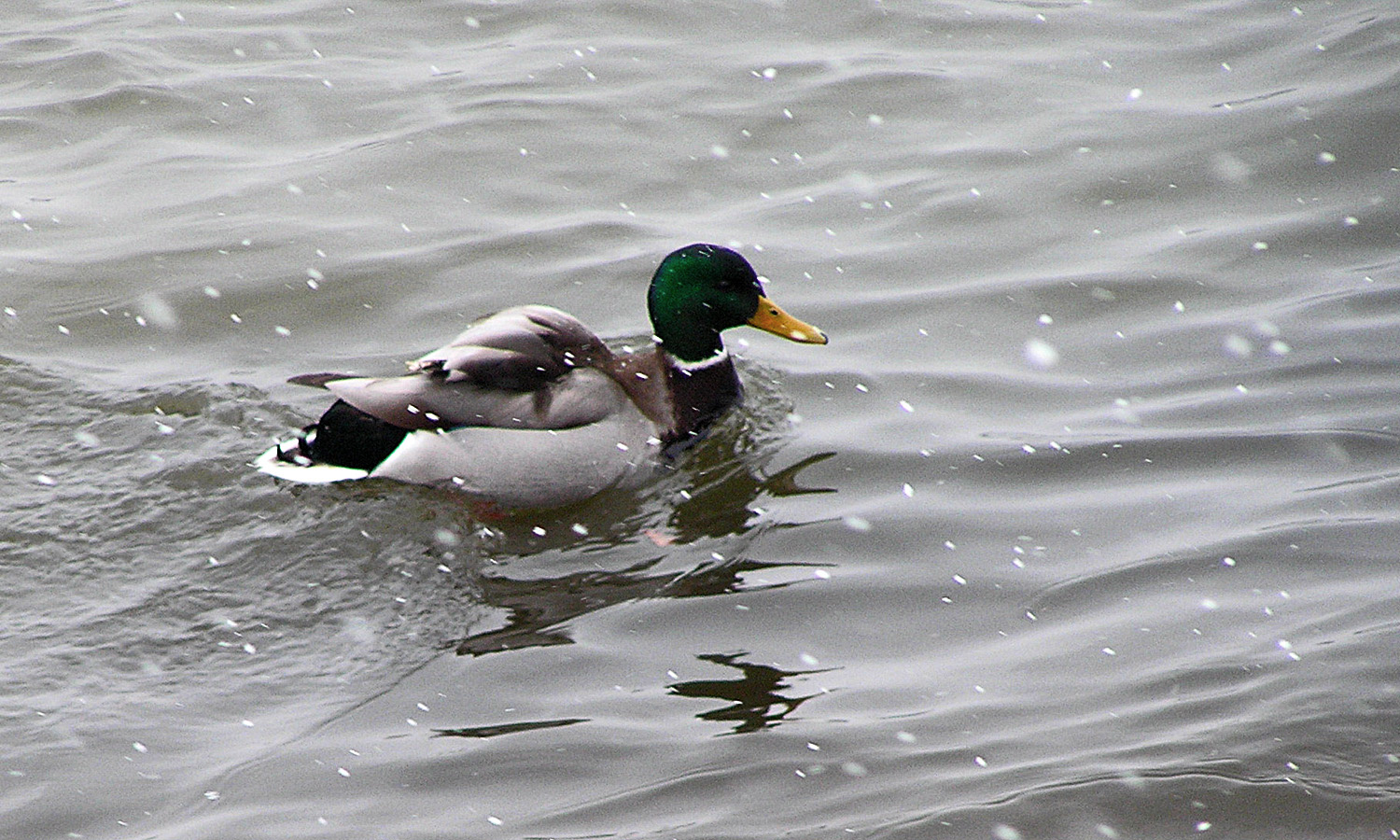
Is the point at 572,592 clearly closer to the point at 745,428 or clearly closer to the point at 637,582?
the point at 637,582

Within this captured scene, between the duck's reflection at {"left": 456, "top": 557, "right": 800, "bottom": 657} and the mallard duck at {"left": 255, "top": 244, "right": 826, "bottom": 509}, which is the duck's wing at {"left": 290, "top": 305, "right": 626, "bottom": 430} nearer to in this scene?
the mallard duck at {"left": 255, "top": 244, "right": 826, "bottom": 509}

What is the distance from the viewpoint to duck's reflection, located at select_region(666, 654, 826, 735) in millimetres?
5020

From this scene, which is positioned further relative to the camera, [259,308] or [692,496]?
[259,308]

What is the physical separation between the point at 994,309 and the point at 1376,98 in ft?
11.5

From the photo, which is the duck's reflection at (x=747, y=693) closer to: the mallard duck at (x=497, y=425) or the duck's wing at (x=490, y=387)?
the mallard duck at (x=497, y=425)

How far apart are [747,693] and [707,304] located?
244 centimetres

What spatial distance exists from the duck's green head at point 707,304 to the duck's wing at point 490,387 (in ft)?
2.18

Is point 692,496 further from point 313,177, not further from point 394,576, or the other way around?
point 313,177

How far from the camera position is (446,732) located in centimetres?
499

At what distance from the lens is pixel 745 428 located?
721 cm

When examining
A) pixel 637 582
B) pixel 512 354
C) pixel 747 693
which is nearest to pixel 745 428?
pixel 512 354

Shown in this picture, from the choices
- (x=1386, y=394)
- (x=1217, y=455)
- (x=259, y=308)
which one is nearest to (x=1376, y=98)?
(x=1386, y=394)

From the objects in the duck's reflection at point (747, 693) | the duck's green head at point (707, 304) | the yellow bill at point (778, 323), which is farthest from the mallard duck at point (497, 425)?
the duck's reflection at point (747, 693)

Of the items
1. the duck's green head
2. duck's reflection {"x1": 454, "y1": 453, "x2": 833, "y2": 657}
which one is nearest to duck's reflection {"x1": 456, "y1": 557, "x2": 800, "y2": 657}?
duck's reflection {"x1": 454, "y1": 453, "x2": 833, "y2": 657}
